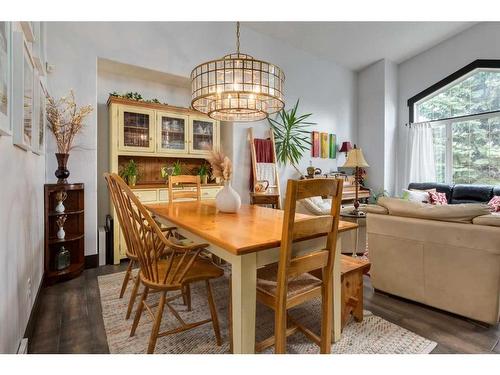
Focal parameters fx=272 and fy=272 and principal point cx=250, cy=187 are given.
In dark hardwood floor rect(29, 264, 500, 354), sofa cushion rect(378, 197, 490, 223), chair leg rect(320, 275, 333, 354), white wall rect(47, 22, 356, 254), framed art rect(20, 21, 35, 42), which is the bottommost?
dark hardwood floor rect(29, 264, 500, 354)

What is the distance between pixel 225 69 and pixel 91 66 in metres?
2.13

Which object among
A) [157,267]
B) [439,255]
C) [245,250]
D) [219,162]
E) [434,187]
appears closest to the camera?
[245,250]

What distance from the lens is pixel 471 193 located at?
4406 mm

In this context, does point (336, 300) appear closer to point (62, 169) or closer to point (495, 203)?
point (62, 169)

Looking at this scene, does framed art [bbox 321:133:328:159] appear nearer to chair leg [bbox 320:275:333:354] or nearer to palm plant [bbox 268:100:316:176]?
palm plant [bbox 268:100:316:176]

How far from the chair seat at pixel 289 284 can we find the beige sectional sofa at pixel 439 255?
3.27 ft

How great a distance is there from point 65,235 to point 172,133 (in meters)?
1.72

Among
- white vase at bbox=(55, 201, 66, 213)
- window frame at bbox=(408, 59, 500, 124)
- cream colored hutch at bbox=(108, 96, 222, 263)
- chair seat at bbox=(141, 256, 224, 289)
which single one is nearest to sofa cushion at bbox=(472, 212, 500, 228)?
chair seat at bbox=(141, 256, 224, 289)

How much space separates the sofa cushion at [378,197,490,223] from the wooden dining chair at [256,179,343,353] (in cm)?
102

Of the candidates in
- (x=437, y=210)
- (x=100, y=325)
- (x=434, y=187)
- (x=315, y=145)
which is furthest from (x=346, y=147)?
(x=100, y=325)

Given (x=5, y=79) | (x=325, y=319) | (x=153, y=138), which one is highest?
(x=153, y=138)

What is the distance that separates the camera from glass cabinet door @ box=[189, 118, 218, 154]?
3816 mm

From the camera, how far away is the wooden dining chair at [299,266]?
3.96 feet
